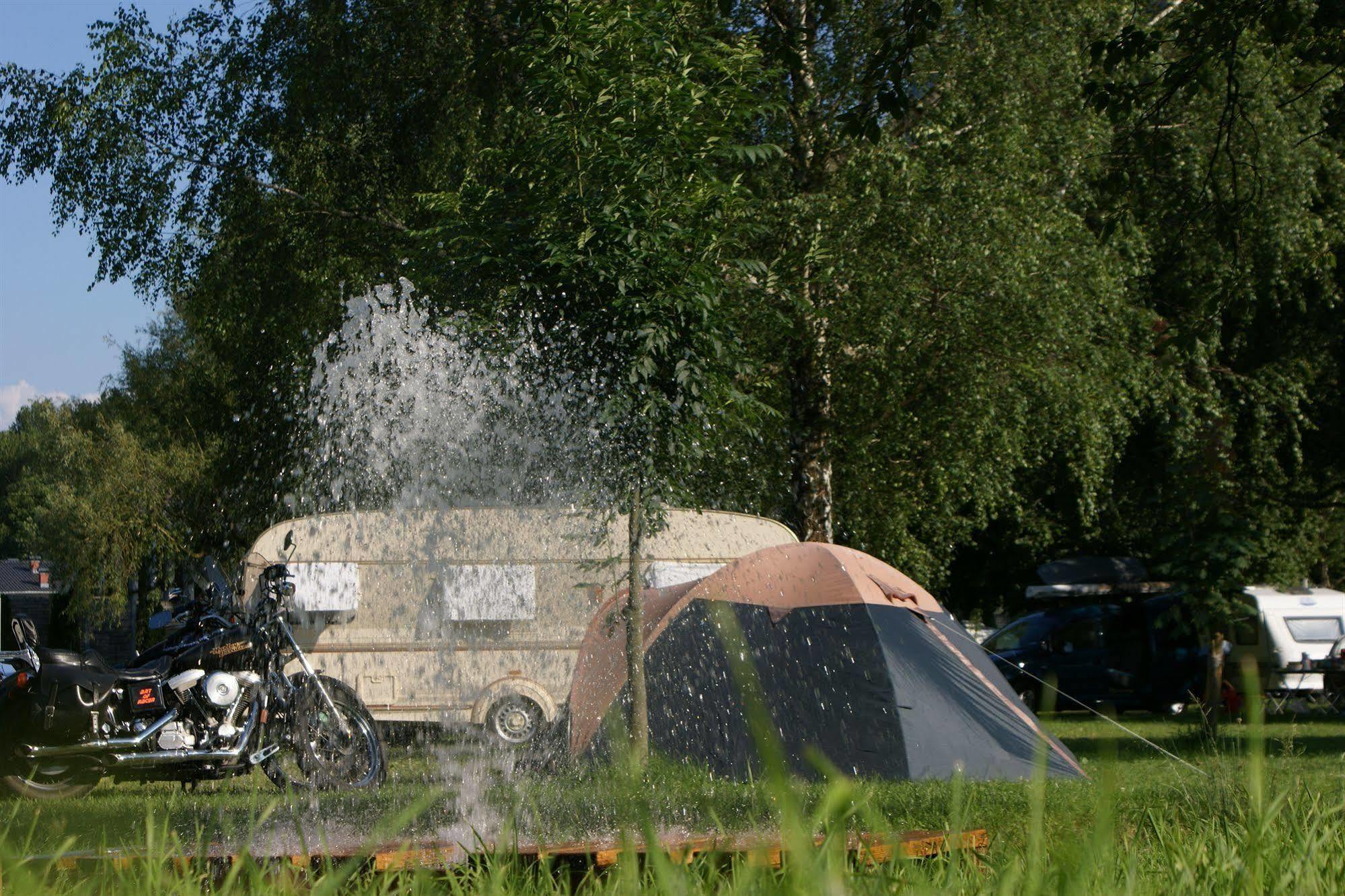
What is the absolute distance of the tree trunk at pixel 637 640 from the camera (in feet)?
26.6

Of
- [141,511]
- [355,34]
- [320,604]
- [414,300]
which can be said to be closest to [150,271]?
[355,34]

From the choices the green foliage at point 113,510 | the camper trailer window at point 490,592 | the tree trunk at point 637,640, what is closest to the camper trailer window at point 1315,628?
the camper trailer window at point 490,592

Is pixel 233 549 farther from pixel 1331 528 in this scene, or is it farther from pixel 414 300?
pixel 1331 528

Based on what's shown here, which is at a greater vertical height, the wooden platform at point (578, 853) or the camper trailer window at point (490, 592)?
the camper trailer window at point (490, 592)

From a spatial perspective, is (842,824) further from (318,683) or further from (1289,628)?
(1289,628)

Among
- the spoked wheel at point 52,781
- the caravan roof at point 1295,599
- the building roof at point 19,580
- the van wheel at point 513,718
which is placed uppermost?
the building roof at point 19,580

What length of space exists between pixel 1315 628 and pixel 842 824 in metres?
22.6

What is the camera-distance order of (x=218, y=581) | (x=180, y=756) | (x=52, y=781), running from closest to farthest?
(x=180, y=756) < (x=52, y=781) < (x=218, y=581)

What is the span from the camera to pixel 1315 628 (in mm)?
21531

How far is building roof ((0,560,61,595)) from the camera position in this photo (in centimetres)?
5559

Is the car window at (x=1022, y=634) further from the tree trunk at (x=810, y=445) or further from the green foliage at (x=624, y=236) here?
the green foliage at (x=624, y=236)

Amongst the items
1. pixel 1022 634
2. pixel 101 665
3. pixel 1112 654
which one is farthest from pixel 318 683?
pixel 1112 654

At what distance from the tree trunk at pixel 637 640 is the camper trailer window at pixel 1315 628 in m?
16.7

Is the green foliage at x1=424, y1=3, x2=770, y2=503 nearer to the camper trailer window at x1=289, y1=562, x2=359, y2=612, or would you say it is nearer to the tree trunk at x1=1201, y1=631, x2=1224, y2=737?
the camper trailer window at x1=289, y1=562, x2=359, y2=612
